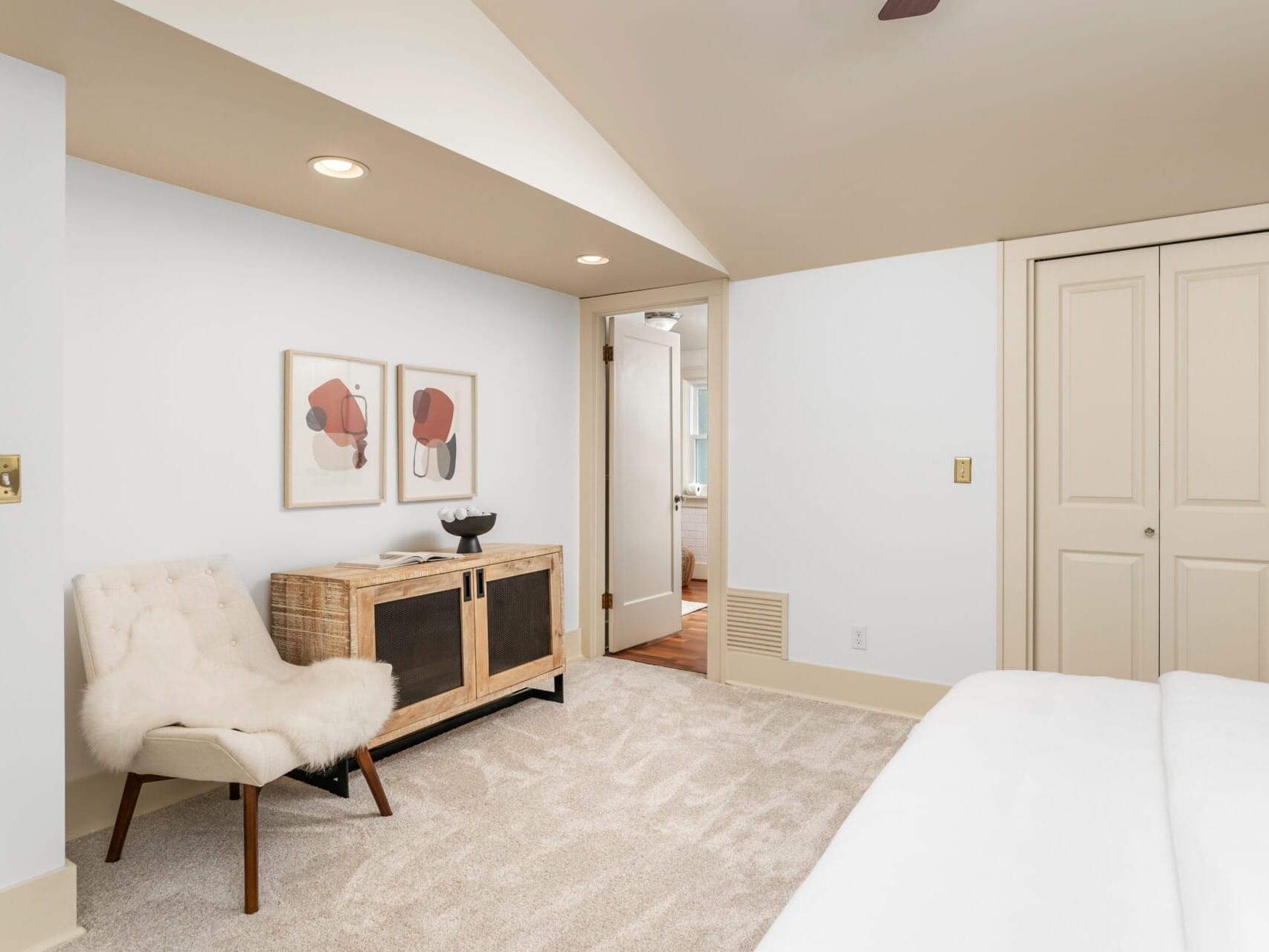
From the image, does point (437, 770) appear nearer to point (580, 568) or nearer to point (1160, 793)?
point (580, 568)

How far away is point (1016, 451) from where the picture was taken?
3.27m

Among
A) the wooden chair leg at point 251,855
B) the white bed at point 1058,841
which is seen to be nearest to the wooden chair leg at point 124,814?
the wooden chair leg at point 251,855

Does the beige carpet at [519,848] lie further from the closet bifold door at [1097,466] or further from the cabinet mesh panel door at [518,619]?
the closet bifold door at [1097,466]

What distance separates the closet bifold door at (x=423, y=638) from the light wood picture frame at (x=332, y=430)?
58 centimetres

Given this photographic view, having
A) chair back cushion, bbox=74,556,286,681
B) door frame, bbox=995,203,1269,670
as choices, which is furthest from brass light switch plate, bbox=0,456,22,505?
door frame, bbox=995,203,1269,670

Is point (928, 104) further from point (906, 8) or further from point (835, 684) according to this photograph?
point (835, 684)

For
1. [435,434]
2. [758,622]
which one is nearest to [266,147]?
[435,434]

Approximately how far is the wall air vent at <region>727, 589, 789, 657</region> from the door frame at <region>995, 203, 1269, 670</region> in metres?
1.00

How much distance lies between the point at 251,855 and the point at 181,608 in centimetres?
87

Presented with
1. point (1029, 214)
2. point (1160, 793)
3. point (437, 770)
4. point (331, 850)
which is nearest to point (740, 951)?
point (1160, 793)

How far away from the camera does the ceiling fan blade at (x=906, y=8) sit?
1.70 meters

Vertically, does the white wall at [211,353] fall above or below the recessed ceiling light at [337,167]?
below

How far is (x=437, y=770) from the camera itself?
2859 mm

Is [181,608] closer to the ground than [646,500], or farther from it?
closer to the ground
